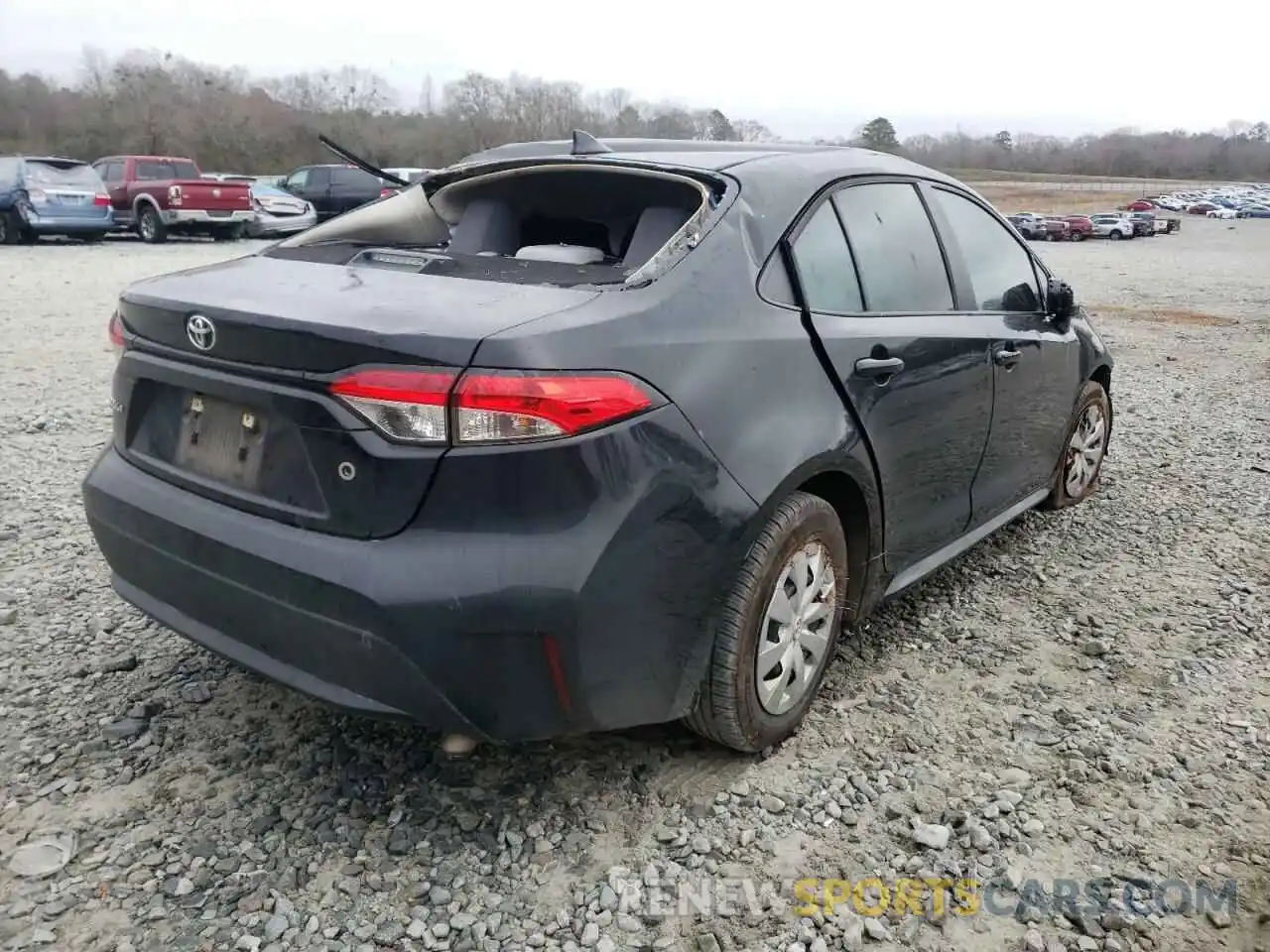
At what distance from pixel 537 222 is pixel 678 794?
6.40 feet

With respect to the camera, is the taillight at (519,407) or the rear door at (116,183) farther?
the rear door at (116,183)

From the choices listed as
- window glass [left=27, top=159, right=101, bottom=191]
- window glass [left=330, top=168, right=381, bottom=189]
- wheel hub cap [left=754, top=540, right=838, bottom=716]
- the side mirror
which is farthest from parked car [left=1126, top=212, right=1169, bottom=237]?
wheel hub cap [left=754, top=540, right=838, bottom=716]

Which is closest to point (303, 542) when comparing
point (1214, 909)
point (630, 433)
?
point (630, 433)

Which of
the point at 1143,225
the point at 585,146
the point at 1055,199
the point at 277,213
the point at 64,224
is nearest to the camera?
the point at 585,146

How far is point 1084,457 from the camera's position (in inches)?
189

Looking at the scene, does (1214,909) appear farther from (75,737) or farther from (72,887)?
(75,737)

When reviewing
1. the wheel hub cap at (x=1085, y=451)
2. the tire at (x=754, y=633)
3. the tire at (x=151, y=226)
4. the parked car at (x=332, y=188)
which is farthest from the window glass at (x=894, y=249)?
the parked car at (x=332, y=188)

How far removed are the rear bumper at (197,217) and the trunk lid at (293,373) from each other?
1795 cm

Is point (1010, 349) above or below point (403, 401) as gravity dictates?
below

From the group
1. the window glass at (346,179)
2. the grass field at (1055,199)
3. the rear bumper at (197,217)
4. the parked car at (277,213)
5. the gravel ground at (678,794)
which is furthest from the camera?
the grass field at (1055,199)

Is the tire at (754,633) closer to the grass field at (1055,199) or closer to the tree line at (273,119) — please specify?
the tree line at (273,119)

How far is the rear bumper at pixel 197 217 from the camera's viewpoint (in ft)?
61.3

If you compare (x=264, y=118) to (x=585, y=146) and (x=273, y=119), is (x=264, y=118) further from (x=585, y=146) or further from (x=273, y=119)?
(x=585, y=146)

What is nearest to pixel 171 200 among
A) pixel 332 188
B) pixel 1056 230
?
pixel 332 188
